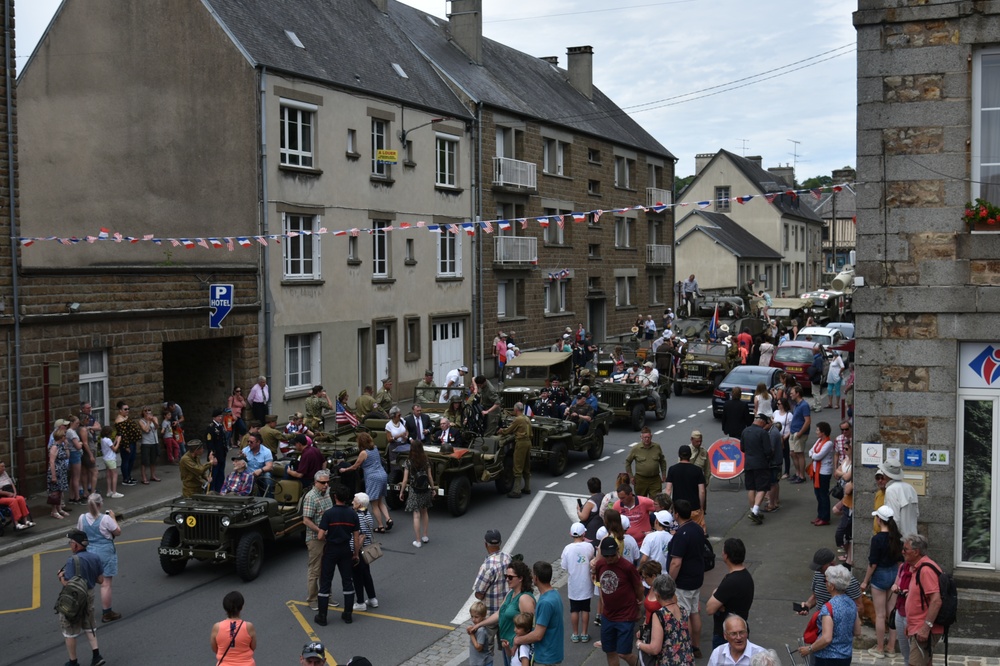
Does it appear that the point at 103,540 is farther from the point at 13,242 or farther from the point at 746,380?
the point at 746,380

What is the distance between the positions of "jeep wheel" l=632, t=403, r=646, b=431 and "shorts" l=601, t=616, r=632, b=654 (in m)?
15.7

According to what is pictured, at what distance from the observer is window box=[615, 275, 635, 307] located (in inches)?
1884

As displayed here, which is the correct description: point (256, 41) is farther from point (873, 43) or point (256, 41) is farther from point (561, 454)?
point (873, 43)

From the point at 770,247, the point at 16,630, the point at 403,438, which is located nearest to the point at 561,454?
the point at 403,438

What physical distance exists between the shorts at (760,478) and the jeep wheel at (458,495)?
4.64 meters

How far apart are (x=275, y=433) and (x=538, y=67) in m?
32.4

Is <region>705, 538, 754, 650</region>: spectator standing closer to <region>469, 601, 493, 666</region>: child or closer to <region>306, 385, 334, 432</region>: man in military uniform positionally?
<region>469, 601, 493, 666</region>: child

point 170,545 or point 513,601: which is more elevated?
point 513,601

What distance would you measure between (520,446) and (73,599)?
903cm

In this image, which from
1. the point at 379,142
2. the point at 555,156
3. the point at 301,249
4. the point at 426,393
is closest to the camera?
the point at 426,393

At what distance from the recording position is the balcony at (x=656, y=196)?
1975 inches

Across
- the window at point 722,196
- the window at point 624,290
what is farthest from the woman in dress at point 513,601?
the window at point 722,196

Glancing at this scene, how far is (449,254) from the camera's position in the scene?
3425 centimetres

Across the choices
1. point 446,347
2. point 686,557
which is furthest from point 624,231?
point 686,557
